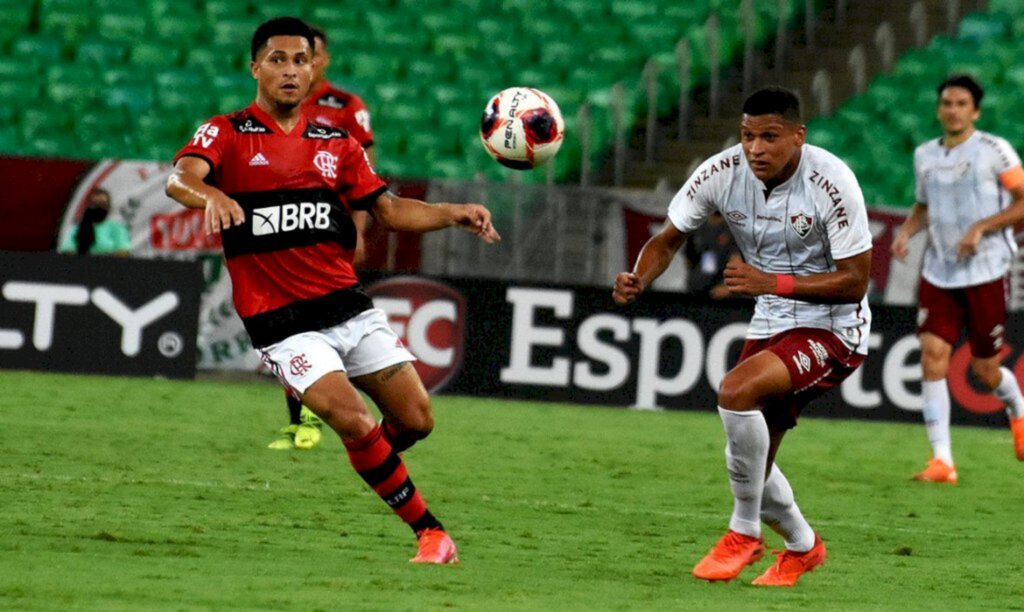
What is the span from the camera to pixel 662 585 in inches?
282

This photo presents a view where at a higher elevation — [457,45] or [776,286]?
[457,45]

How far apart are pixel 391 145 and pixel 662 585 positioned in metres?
14.1

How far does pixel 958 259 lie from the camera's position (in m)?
12.1

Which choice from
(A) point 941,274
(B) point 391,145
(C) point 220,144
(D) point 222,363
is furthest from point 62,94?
(C) point 220,144

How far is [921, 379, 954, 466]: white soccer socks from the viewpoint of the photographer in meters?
12.1

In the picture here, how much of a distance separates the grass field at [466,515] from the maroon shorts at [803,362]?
70 centimetres

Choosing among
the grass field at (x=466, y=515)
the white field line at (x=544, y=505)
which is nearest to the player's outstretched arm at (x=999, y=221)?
the grass field at (x=466, y=515)

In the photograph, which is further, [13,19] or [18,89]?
[13,19]

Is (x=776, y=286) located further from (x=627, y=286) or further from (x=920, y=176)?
(x=920, y=176)

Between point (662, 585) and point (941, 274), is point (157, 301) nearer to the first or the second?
point (941, 274)

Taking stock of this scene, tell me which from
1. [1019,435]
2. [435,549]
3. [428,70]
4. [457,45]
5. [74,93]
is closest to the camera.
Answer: [435,549]

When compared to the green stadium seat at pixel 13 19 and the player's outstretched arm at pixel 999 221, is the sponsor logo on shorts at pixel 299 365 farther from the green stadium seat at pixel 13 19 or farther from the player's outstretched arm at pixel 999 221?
the green stadium seat at pixel 13 19

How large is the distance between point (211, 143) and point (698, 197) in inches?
79.8

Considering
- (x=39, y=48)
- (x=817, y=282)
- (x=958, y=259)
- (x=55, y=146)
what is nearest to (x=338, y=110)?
(x=958, y=259)
